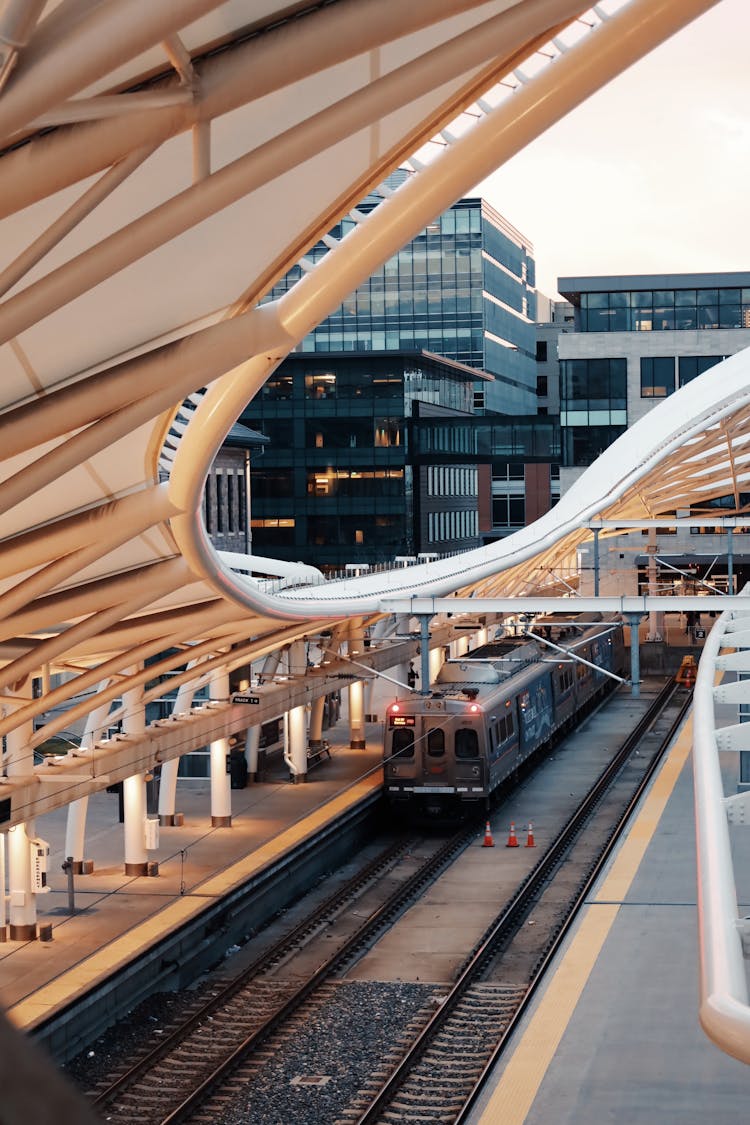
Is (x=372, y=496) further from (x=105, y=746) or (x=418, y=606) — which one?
(x=105, y=746)

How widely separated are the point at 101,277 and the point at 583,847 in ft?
80.7

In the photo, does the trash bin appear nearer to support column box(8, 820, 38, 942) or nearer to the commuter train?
the commuter train

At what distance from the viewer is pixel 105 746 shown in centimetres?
2161

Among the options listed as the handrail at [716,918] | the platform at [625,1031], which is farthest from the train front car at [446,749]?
the handrail at [716,918]

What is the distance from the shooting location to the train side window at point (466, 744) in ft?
99.3

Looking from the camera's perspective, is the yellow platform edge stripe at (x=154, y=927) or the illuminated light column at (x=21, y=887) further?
the illuminated light column at (x=21, y=887)

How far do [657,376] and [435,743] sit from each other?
35373mm

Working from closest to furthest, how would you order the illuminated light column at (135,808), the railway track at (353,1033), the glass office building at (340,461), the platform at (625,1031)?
the platform at (625,1031) < the railway track at (353,1033) < the illuminated light column at (135,808) < the glass office building at (340,461)

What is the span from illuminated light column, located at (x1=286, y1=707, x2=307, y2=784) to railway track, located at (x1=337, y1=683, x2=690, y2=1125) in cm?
624

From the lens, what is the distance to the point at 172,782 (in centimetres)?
2798

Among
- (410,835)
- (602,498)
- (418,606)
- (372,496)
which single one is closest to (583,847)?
(410,835)

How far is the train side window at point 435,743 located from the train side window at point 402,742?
372 millimetres

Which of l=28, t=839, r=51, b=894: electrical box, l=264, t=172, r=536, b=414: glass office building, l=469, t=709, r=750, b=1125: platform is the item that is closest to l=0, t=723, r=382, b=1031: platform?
l=28, t=839, r=51, b=894: electrical box

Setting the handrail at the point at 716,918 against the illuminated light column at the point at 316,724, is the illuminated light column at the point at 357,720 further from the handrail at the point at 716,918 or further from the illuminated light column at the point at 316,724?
the handrail at the point at 716,918
